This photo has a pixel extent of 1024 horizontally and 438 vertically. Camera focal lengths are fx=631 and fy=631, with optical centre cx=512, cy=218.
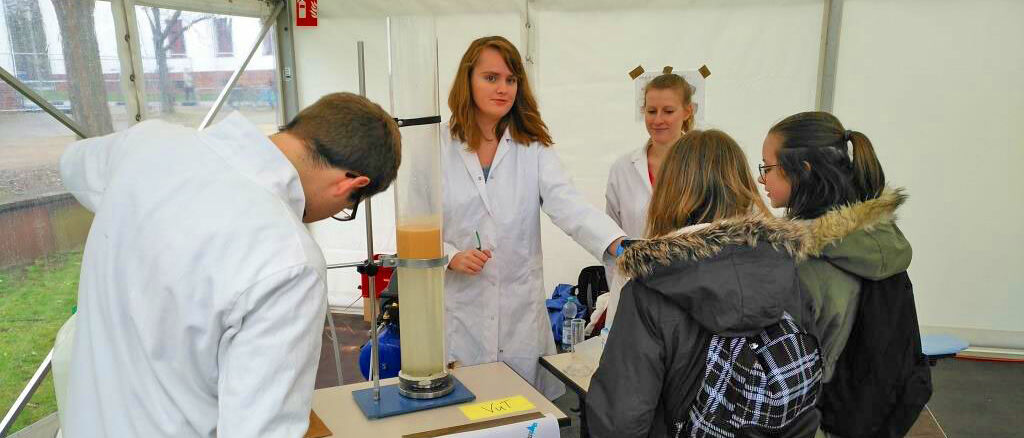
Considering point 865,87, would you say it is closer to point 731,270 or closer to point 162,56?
point 731,270

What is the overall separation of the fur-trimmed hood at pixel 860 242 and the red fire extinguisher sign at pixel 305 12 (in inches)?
139

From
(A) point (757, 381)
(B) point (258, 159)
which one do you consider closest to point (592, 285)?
(A) point (757, 381)

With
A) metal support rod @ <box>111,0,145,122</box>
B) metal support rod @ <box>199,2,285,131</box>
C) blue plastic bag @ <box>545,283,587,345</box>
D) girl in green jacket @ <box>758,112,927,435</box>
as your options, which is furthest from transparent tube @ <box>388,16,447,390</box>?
Answer: metal support rod @ <box>199,2,285,131</box>

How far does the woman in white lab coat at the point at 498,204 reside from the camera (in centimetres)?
209

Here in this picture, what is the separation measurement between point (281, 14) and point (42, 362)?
253 cm

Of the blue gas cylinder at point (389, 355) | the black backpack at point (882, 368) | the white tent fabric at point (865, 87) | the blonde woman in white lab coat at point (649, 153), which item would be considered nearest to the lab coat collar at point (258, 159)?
the black backpack at point (882, 368)

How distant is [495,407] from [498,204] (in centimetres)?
84

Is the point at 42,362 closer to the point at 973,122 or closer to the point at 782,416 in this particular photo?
the point at 782,416

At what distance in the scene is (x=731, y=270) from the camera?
1219mm

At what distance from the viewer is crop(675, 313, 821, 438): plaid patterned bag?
1261mm

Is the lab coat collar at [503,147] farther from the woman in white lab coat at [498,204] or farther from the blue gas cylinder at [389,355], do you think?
the blue gas cylinder at [389,355]

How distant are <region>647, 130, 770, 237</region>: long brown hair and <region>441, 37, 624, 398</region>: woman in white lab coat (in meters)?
0.61

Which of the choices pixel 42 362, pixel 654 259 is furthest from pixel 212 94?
pixel 654 259

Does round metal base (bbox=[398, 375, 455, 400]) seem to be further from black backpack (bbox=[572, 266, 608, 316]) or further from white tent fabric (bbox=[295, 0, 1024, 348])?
white tent fabric (bbox=[295, 0, 1024, 348])
